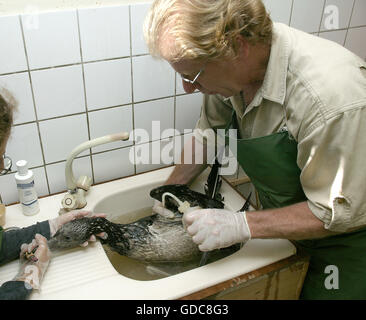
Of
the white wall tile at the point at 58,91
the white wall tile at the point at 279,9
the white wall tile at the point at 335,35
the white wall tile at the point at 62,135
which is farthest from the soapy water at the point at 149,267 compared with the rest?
the white wall tile at the point at 335,35

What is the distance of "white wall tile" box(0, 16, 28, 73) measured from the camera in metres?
1.17

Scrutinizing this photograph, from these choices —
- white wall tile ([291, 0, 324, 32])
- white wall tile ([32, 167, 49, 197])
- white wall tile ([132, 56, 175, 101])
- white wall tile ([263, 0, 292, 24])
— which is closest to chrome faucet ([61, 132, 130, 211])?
white wall tile ([32, 167, 49, 197])

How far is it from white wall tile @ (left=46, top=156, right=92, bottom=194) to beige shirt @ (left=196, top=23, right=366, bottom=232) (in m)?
0.74

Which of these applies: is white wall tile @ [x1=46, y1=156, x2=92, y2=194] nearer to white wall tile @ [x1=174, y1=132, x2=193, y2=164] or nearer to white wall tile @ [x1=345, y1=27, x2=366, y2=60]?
white wall tile @ [x1=174, y1=132, x2=193, y2=164]

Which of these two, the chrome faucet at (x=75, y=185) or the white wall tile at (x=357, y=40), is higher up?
the white wall tile at (x=357, y=40)

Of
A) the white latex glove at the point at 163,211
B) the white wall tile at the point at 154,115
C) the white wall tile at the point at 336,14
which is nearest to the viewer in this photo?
the white latex glove at the point at 163,211

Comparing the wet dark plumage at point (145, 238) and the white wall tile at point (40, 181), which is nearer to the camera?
the wet dark plumage at point (145, 238)

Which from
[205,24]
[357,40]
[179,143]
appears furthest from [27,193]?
[357,40]

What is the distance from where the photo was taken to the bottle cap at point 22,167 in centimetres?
135

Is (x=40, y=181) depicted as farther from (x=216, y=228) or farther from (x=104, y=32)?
(x=216, y=228)

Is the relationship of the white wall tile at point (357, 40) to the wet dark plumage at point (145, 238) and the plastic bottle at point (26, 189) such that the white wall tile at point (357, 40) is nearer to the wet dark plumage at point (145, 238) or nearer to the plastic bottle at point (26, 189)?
the wet dark plumage at point (145, 238)

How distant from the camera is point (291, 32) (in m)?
1.18
